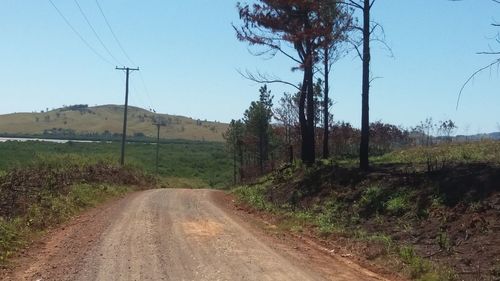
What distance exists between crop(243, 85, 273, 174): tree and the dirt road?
39.3 metres

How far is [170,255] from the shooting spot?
1070 cm

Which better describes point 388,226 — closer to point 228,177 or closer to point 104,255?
point 104,255

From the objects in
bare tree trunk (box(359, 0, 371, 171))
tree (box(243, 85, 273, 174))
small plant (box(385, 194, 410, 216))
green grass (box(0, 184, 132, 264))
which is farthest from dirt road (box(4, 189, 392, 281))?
tree (box(243, 85, 273, 174))

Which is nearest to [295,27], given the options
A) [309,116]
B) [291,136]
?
[309,116]

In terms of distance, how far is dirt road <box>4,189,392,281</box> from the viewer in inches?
360

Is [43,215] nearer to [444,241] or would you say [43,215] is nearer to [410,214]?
[410,214]

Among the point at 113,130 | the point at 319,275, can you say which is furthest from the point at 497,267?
the point at 113,130

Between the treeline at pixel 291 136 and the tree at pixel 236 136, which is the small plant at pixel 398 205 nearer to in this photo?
the treeline at pixel 291 136

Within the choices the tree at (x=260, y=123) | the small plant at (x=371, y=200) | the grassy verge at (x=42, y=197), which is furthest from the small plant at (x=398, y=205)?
the tree at (x=260, y=123)

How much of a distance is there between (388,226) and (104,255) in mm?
6435

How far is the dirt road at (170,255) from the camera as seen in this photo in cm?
913

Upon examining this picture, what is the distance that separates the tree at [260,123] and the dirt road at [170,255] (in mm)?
39342

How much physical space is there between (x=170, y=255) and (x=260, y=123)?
45275 mm

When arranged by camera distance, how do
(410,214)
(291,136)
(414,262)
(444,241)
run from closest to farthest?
(414,262), (444,241), (410,214), (291,136)
